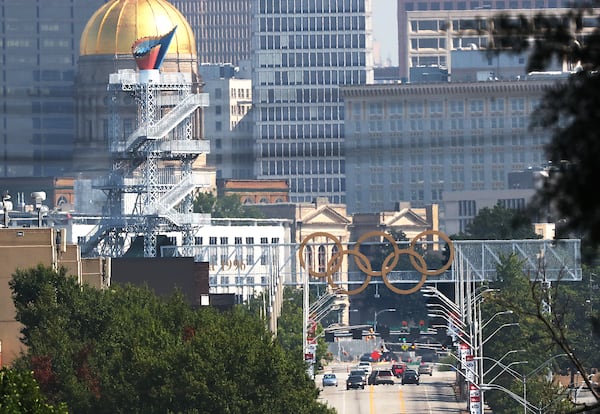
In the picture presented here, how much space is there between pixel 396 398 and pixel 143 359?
71637 mm

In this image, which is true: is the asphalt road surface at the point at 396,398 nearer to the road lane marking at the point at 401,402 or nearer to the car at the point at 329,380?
the road lane marking at the point at 401,402

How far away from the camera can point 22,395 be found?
156ft

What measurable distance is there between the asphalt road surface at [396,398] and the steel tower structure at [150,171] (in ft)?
58.6

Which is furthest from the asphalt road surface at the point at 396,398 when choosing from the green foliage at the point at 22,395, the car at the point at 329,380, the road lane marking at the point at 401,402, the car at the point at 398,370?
the green foliage at the point at 22,395

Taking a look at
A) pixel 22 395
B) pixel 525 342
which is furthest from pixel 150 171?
pixel 22 395

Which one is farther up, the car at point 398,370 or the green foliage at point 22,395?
the green foliage at point 22,395

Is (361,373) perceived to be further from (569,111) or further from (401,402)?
(569,111)

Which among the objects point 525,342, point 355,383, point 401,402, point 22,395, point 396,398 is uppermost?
point 525,342

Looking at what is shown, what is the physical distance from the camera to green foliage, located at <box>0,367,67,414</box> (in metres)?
46.0

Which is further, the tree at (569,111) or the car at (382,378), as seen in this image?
the car at (382,378)

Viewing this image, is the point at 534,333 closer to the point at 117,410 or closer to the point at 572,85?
the point at 117,410

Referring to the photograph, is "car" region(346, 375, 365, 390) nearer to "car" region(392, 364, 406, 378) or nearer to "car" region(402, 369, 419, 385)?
"car" region(402, 369, 419, 385)

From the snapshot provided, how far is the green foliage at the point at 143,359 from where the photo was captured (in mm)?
81250

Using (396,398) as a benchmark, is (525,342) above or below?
above
